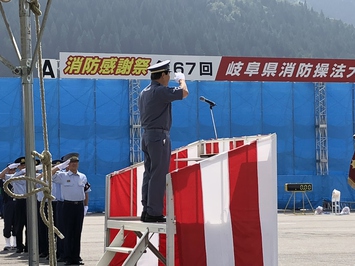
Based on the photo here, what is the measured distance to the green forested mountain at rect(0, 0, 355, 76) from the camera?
86.8 meters

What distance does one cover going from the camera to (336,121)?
30.5 meters

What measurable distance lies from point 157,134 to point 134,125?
22650mm

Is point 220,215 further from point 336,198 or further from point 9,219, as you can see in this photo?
point 336,198

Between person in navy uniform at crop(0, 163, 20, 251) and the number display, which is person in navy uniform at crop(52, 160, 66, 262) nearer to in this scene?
person in navy uniform at crop(0, 163, 20, 251)

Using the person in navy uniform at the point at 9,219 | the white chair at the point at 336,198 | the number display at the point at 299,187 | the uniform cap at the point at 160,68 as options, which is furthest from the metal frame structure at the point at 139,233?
the number display at the point at 299,187

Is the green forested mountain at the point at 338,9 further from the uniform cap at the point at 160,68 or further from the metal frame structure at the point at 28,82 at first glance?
the metal frame structure at the point at 28,82

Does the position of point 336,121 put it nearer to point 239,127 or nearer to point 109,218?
point 239,127

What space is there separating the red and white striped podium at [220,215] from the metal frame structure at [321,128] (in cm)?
2411

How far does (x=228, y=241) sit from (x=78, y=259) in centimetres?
490

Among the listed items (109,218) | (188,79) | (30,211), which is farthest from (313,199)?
(30,211)

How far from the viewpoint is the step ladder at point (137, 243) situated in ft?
19.8

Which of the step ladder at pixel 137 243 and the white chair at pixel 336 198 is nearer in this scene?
the step ladder at pixel 137 243

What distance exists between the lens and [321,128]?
30.3 m

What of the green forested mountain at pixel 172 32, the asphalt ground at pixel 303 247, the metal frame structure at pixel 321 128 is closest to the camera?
the asphalt ground at pixel 303 247
